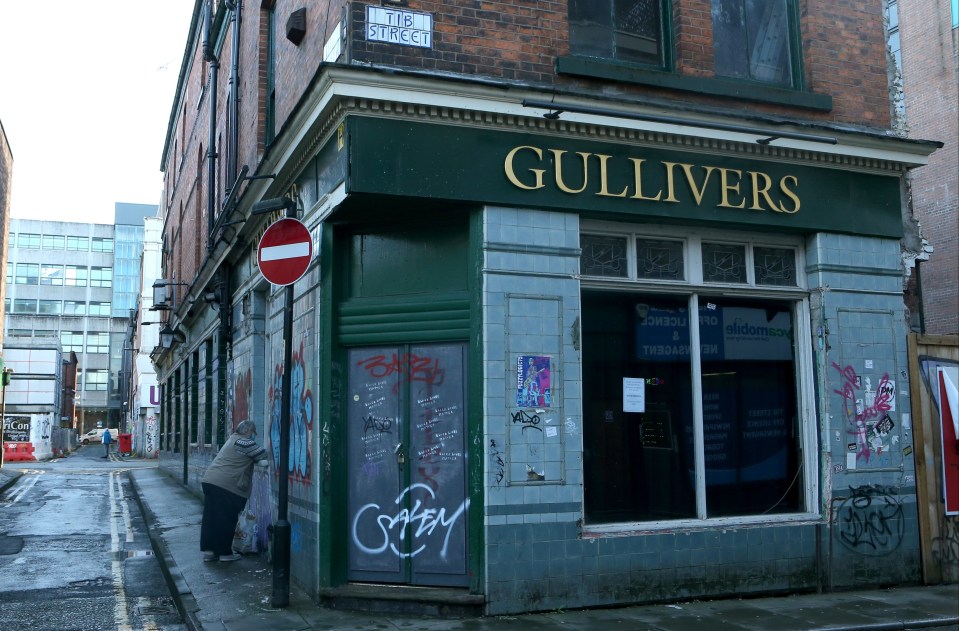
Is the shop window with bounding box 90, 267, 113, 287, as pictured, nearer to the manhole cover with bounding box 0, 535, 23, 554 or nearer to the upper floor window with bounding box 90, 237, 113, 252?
the upper floor window with bounding box 90, 237, 113, 252

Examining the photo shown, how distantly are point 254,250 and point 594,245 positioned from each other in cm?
557

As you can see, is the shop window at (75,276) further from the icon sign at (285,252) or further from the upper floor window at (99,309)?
the icon sign at (285,252)

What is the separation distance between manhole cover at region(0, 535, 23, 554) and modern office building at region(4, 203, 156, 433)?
79.4m

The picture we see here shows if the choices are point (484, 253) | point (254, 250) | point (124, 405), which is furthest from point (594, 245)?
point (124, 405)

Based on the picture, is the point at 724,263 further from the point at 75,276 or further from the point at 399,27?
the point at 75,276

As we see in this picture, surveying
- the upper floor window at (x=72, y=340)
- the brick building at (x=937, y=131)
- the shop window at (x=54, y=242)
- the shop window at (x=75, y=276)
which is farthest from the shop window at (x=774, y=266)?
the shop window at (x=54, y=242)

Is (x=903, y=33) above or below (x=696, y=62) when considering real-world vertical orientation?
above

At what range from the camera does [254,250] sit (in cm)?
1220

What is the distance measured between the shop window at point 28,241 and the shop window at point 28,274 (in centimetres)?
180

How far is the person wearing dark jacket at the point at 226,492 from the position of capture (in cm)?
1028

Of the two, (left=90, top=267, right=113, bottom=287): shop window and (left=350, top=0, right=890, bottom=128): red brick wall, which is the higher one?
(left=90, top=267, right=113, bottom=287): shop window

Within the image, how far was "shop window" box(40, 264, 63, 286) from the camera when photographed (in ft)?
290

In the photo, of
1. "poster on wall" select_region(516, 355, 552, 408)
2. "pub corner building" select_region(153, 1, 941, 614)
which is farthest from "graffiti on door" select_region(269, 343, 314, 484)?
"poster on wall" select_region(516, 355, 552, 408)

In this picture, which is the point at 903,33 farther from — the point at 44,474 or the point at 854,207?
the point at 44,474
